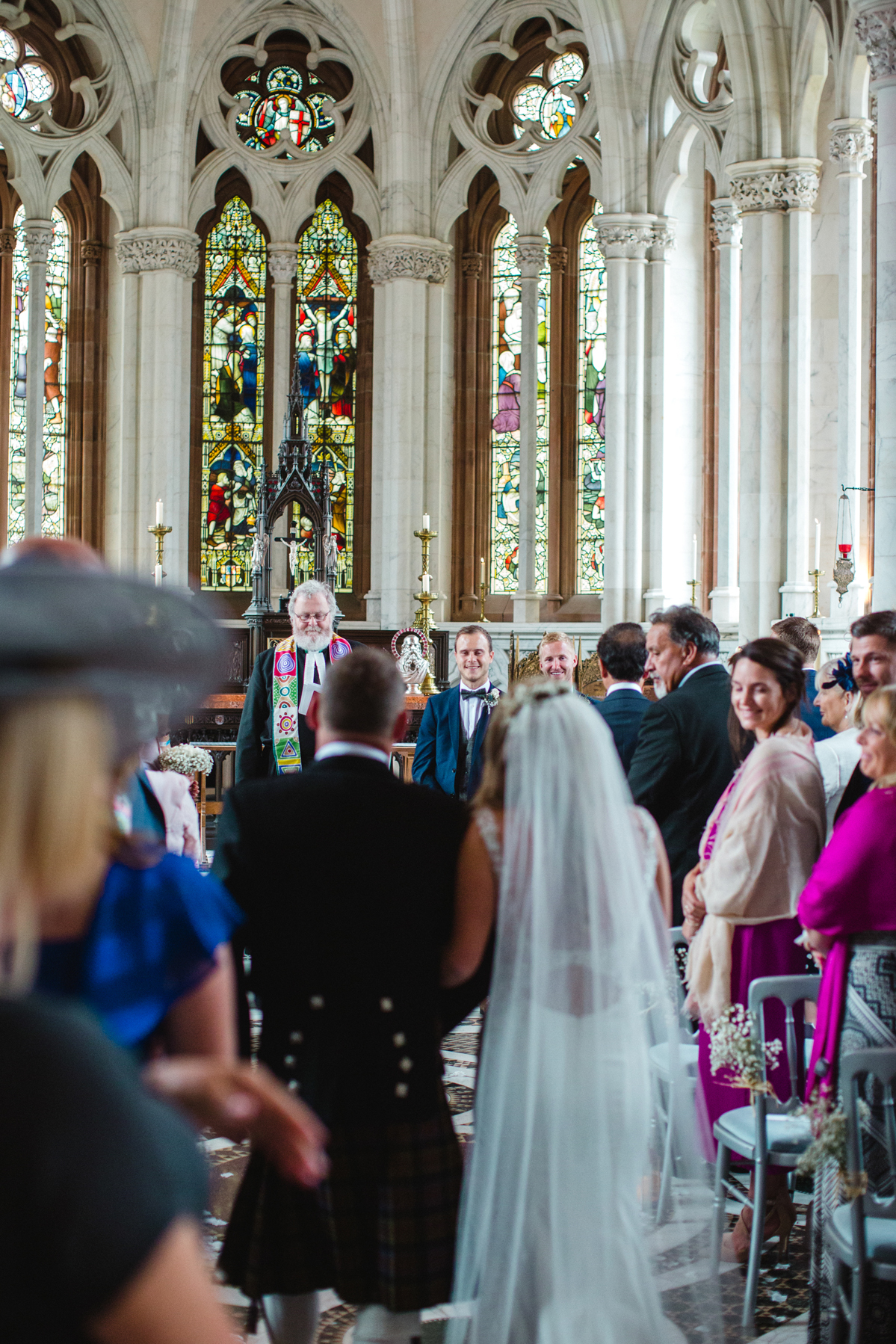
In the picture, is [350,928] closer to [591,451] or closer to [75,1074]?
[75,1074]

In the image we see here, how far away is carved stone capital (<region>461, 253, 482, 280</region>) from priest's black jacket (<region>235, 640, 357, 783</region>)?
11038 millimetres

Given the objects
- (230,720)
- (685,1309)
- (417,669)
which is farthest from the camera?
(230,720)

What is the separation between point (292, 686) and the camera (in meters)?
6.06

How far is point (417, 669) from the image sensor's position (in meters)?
11.1

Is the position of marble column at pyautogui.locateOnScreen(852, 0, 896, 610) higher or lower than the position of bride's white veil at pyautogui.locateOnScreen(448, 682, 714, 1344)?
higher

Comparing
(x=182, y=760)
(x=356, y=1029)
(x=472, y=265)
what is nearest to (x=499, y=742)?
(x=356, y=1029)

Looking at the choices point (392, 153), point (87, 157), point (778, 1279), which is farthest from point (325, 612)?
point (87, 157)

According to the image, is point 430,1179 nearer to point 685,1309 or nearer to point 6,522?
point 685,1309

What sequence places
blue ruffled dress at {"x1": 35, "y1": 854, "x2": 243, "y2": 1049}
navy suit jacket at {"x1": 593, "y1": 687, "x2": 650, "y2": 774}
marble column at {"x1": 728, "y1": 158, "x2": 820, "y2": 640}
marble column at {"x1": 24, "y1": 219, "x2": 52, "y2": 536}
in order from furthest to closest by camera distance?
marble column at {"x1": 24, "y1": 219, "x2": 52, "y2": 536} < marble column at {"x1": 728, "y1": 158, "x2": 820, "y2": 640} < navy suit jacket at {"x1": 593, "y1": 687, "x2": 650, "y2": 774} < blue ruffled dress at {"x1": 35, "y1": 854, "x2": 243, "y2": 1049}

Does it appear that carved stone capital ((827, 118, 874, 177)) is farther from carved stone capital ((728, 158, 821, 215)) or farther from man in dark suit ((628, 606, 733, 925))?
man in dark suit ((628, 606, 733, 925))

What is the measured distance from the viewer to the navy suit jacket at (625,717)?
514 centimetres

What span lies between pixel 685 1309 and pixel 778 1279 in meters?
0.31

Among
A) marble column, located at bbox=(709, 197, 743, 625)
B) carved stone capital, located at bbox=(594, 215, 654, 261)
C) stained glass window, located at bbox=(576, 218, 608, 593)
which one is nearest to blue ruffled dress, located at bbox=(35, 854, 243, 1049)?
marble column, located at bbox=(709, 197, 743, 625)

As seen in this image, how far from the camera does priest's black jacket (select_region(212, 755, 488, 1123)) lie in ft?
7.96
